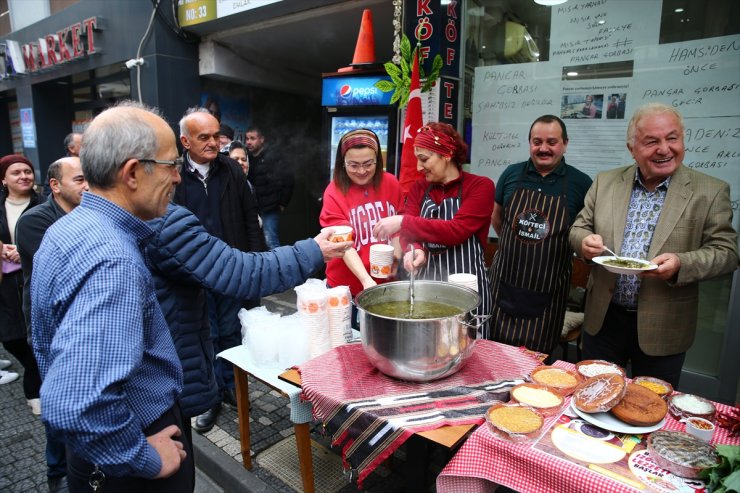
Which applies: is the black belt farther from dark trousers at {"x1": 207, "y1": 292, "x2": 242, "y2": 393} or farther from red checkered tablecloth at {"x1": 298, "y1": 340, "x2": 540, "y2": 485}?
dark trousers at {"x1": 207, "y1": 292, "x2": 242, "y2": 393}

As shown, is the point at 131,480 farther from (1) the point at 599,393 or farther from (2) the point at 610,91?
(2) the point at 610,91

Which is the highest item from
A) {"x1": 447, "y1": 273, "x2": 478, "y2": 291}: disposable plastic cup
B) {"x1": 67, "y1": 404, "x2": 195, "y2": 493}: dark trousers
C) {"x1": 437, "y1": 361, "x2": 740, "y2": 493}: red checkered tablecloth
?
{"x1": 447, "y1": 273, "x2": 478, "y2": 291}: disposable plastic cup

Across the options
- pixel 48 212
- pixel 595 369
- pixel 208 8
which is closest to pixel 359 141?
pixel 595 369

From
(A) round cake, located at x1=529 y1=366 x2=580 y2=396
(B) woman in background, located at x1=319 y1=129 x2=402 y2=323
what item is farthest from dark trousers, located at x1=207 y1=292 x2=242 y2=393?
(A) round cake, located at x1=529 y1=366 x2=580 y2=396

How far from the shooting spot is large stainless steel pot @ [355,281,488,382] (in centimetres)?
170

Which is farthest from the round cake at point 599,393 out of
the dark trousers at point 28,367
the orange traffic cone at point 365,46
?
the orange traffic cone at point 365,46

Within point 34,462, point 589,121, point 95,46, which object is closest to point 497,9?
point 589,121

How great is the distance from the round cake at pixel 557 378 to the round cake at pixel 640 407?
0.19 metres

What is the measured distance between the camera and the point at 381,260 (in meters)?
2.59

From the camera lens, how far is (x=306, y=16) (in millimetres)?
5477

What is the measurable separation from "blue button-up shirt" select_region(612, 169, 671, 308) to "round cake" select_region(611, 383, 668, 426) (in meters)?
0.88

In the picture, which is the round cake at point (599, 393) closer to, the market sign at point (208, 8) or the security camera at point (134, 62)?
the market sign at point (208, 8)

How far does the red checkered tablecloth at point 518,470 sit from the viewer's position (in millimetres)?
1353

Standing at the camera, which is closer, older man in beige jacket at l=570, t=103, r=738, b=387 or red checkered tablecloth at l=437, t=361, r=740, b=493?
red checkered tablecloth at l=437, t=361, r=740, b=493
